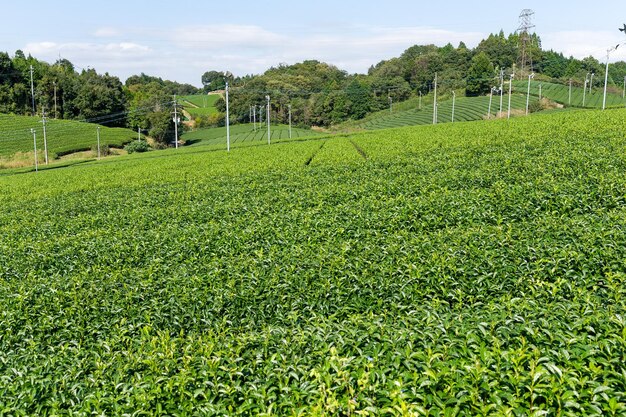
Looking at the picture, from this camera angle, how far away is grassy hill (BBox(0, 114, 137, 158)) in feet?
291

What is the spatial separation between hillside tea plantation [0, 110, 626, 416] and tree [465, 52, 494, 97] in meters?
112

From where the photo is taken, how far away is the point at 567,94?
116 metres

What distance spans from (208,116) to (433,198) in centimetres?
13468

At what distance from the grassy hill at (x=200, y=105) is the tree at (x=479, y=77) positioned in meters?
75.3

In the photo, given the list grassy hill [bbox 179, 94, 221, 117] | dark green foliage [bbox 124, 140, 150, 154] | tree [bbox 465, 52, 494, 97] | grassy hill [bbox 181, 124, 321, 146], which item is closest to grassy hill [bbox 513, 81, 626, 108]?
tree [bbox 465, 52, 494, 97]

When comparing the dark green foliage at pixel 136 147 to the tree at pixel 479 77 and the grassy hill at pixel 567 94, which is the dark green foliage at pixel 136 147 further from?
the grassy hill at pixel 567 94

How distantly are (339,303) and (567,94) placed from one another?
416 feet

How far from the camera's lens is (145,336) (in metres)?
8.16

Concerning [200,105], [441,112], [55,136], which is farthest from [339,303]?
[200,105]

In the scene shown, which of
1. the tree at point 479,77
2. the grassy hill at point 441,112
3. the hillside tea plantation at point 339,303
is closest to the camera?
the hillside tea plantation at point 339,303

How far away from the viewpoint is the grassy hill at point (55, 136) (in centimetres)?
8872

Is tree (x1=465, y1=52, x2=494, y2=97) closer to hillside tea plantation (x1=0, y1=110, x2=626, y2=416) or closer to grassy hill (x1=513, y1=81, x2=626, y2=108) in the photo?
grassy hill (x1=513, y1=81, x2=626, y2=108)

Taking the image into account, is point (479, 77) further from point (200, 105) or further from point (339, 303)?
point (339, 303)

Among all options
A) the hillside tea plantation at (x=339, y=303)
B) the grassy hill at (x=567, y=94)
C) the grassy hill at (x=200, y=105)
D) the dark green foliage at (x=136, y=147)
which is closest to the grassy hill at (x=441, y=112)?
the grassy hill at (x=567, y=94)
